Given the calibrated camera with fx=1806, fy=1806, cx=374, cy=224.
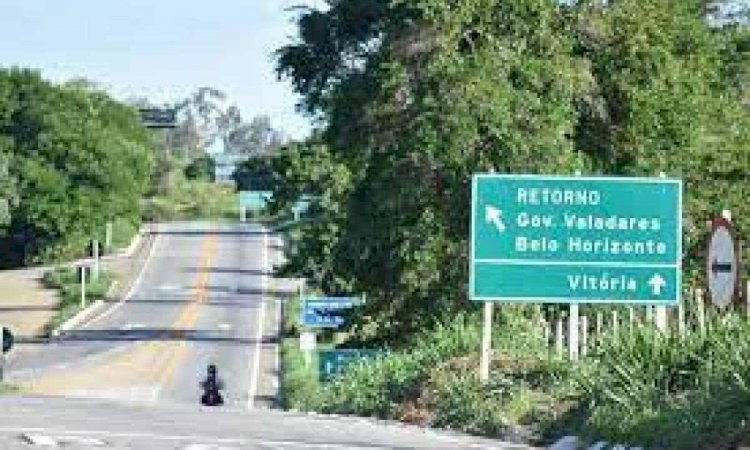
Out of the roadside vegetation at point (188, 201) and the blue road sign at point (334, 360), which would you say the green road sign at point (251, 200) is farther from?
the blue road sign at point (334, 360)

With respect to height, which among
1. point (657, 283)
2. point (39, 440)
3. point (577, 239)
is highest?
point (577, 239)

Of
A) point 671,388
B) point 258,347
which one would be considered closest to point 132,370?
point 258,347

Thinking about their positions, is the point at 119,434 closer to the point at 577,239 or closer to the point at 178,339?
the point at 577,239

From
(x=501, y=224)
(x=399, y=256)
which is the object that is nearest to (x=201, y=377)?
(x=399, y=256)

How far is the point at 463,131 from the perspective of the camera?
38531 mm

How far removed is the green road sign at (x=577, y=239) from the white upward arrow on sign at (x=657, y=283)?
0.5 inches

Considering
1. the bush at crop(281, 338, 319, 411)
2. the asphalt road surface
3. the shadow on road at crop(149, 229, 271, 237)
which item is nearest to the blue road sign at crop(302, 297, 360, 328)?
the bush at crop(281, 338, 319, 411)

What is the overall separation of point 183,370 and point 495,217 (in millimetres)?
46982

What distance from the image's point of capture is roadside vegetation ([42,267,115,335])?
91.9 m

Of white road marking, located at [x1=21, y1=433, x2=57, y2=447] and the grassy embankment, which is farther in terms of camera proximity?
the grassy embankment

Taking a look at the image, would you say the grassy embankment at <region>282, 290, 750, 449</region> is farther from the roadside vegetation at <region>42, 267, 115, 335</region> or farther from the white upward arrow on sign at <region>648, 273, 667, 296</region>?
the roadside vegetation at <region>42, 267, 115, 335</region>

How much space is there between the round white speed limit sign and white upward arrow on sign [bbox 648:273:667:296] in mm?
7757

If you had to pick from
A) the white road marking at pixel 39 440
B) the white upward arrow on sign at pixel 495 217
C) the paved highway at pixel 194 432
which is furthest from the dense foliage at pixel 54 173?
the white road marking at pixel 39 440

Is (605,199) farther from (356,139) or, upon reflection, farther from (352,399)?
(356,139)
